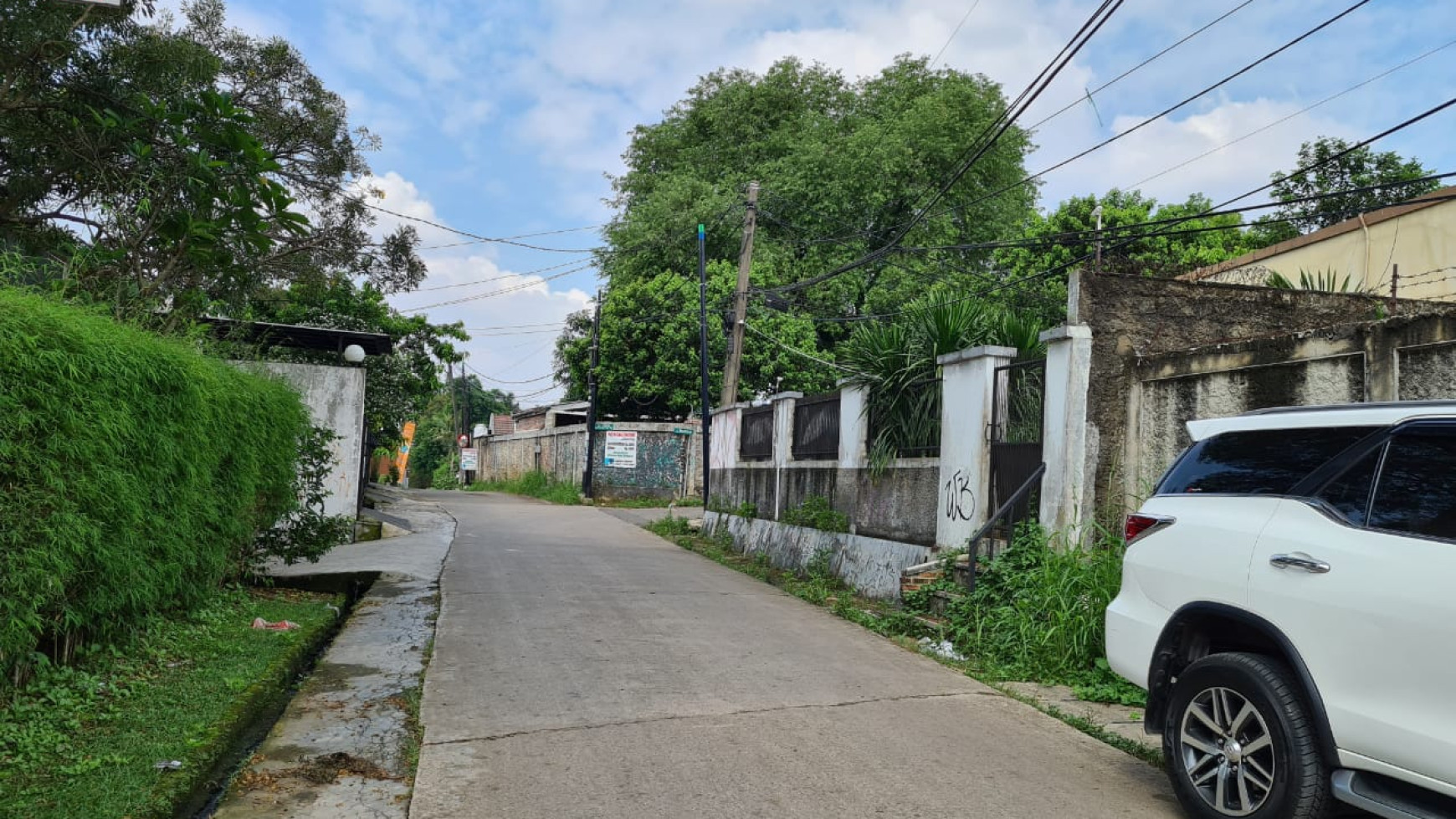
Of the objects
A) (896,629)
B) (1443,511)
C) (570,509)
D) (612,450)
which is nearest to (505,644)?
(896,629)

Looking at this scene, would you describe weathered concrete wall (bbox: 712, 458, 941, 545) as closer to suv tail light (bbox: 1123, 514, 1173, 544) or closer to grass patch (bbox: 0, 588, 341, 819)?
suv tail light (bbox: 1123, 514, 1173, 544)

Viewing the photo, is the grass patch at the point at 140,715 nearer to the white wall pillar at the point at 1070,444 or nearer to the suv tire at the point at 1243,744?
the suv tire at the point at 1243,744

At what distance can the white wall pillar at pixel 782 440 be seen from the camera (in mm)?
15664

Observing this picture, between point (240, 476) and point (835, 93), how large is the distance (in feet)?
112

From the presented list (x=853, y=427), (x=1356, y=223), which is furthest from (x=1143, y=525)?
(x=1356, y=223)

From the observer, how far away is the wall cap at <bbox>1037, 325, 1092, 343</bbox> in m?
8.59

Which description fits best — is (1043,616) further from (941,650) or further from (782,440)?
(782,440)

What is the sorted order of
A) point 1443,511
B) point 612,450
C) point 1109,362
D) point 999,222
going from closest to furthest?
point 1443,511 → point 1109,362 → point 612,450 → point 999,222

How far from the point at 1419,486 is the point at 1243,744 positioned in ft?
3.90

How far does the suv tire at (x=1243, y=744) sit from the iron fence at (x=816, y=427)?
9.42m

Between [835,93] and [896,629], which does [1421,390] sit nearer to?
[896,629]

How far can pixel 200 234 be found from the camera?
24.3 feet

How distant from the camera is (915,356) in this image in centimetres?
1154

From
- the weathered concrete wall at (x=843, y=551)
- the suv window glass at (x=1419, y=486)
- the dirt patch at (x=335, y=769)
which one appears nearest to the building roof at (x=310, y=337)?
the weathered concrete wall at (x=843, y=551)
